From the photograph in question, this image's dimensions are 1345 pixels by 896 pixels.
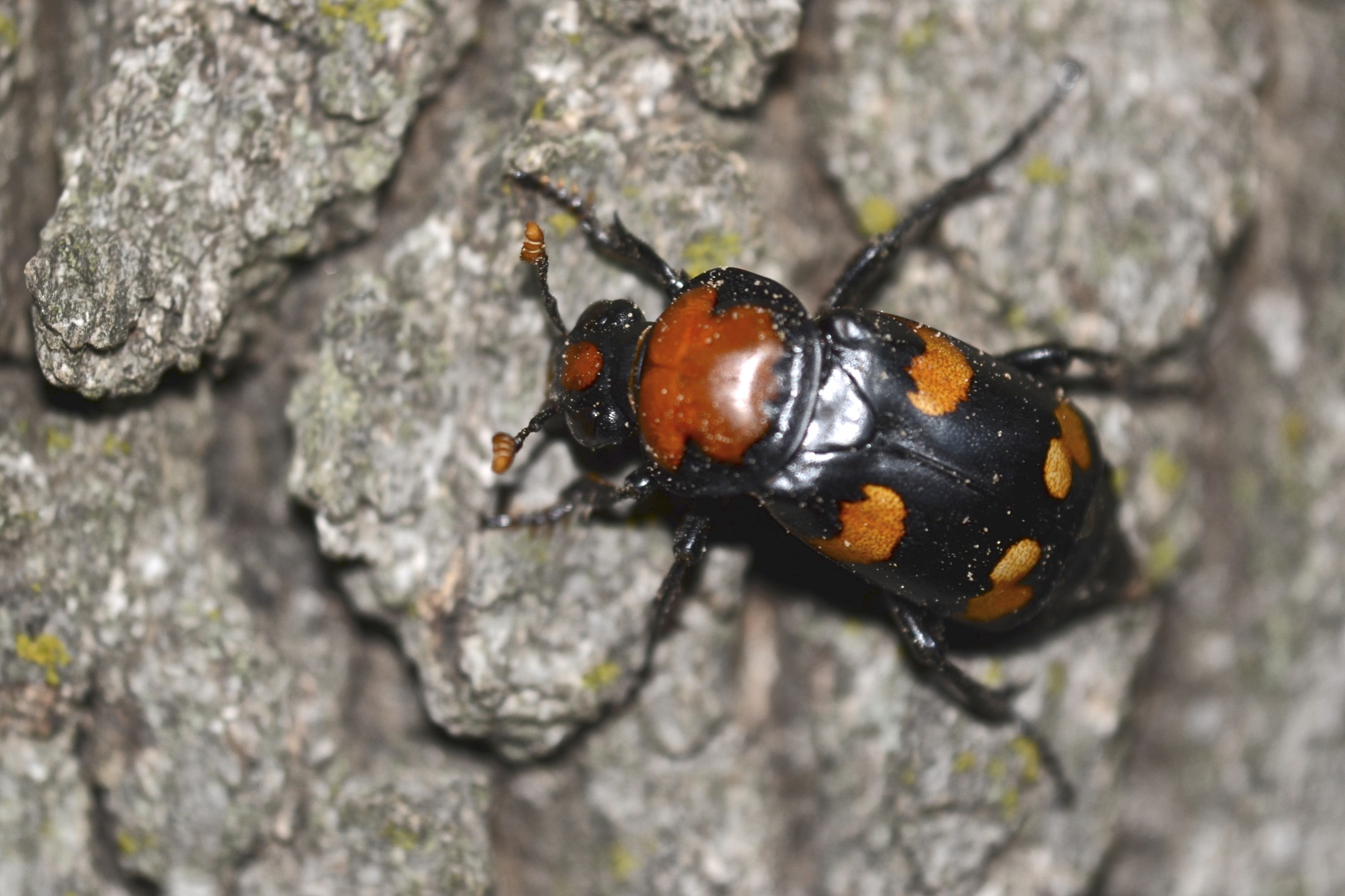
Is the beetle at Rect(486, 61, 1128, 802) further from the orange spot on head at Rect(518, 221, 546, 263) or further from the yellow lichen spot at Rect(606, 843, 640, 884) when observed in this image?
the yellow lichen spot at Rect(606, 843, 640, 884)

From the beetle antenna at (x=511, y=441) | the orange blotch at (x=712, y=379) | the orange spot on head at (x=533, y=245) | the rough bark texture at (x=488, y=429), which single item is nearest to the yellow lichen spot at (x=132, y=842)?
the rough bark texture at (x=488, y=429)

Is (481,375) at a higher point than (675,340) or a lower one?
lower

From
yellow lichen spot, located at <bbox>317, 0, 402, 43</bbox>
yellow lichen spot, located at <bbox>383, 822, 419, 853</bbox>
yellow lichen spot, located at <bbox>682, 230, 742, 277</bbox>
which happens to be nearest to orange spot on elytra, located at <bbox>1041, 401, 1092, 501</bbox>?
yellow lichen spot, located at <bbox>682, 230, 742, 277</bbox>

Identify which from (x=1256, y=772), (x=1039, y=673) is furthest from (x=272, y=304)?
(x=1256, y=772)

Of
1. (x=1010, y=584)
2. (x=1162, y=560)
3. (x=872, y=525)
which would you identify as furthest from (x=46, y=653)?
(x=1162, y=560)

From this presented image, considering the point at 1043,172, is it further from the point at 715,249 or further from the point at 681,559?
the point at 681,559

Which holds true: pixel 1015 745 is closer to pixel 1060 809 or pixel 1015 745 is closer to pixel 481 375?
pixel 1060 809
